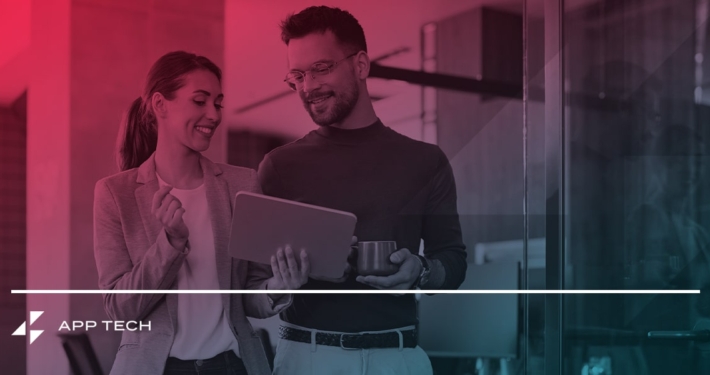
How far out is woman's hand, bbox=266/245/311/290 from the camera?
8.08ft

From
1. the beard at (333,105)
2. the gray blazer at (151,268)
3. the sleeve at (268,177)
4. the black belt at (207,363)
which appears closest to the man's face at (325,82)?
the beard at (333,105)

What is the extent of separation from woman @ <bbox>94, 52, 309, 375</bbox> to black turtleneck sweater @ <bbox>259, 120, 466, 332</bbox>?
5.3 inches

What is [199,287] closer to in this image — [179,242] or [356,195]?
[179,242]

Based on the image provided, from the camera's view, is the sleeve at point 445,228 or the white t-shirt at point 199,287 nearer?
the white t-shirt at point 199,287

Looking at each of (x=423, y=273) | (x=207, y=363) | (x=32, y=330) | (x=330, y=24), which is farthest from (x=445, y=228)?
(x=32, y=330)

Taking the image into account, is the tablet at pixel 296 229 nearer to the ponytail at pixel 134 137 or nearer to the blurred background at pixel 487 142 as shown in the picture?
the blurred background at pixel 487 142

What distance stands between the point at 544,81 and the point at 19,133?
1816mm

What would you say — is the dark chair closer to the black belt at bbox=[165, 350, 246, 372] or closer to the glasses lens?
the black belt at bbox=[165, 350, 246, 372]

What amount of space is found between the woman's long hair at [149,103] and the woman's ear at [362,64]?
47 cm

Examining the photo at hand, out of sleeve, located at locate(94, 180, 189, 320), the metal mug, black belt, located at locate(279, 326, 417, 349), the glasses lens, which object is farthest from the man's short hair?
black belt, located at locate(279, 326, 417, 349)

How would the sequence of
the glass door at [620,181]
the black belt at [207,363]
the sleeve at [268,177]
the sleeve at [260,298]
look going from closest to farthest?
1. the black belt at [207,363]
2. the sleeve at [260,298]
3. the sleeve at [268,177]
4. the glass door at [620,181]

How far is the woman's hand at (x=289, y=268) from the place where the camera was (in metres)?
2.46

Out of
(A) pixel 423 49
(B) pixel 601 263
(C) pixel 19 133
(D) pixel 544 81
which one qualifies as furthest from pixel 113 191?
(B) pixel 601 263

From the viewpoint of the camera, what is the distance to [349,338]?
8.65ft
